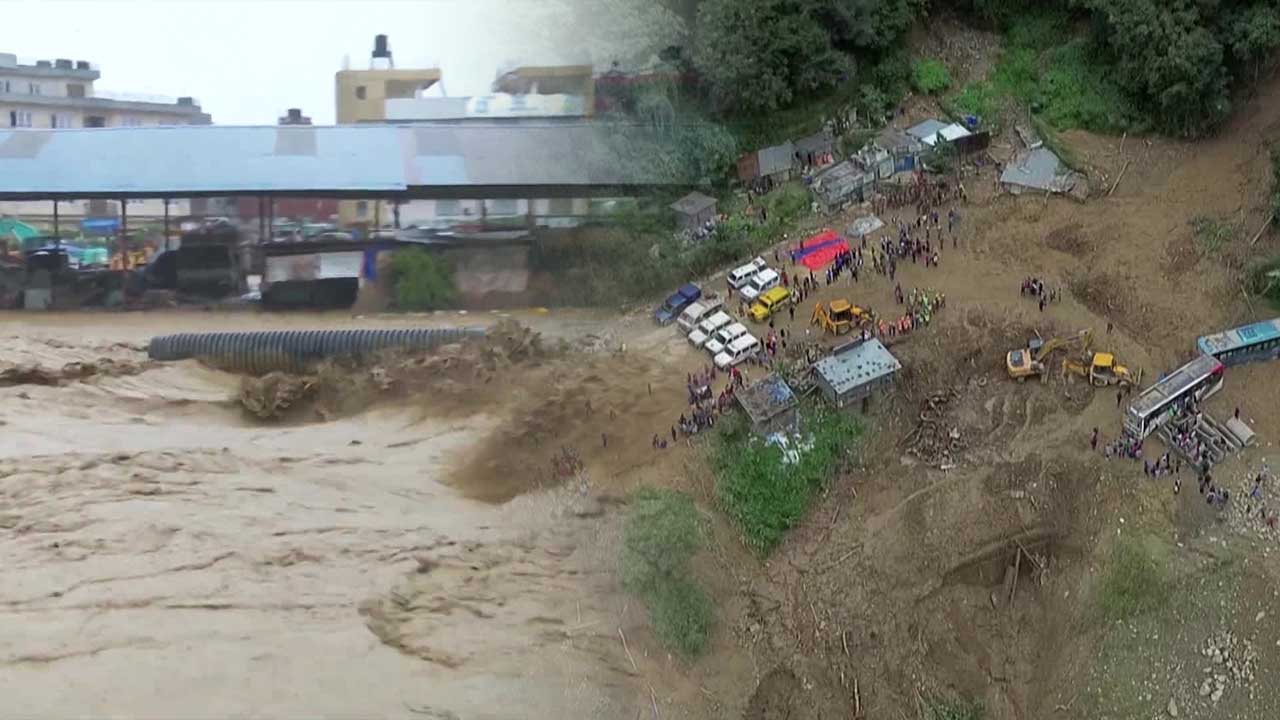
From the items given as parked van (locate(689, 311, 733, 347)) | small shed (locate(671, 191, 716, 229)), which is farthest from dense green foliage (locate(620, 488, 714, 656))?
small shed (locate(671, 191, 716, 229))

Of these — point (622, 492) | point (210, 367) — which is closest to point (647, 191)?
point (622, 492)

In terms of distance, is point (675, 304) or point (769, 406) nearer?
point (769, 406)


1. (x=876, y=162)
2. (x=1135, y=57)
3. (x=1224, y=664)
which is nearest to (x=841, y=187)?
(x=876, y=162)

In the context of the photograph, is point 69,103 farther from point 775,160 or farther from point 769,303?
point 775,160

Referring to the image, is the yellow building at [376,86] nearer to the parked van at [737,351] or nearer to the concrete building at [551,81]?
the concrete building at [551,81]

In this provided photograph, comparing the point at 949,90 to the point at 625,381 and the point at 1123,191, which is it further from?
the point at 625,381

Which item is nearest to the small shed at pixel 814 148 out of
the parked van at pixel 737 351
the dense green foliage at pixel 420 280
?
the parked van at pixel 737 351
